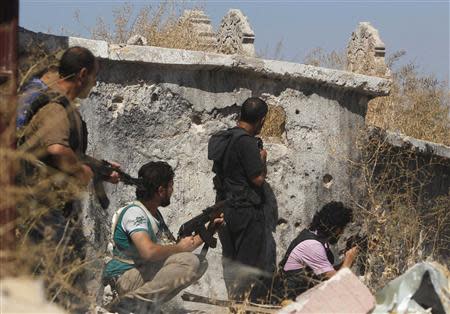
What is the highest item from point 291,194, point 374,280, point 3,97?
point 3,97

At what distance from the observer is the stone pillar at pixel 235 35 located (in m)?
13.9

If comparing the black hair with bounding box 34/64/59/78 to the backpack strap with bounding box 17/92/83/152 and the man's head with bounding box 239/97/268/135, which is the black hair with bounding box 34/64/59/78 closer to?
the backpack strap with bounding box 17/92/83/152

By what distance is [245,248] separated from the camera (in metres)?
8.47

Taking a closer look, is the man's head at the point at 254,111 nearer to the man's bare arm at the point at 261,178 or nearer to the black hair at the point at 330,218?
the man's bare arm at the point at 261,178

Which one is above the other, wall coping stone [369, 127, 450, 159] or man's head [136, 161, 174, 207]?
wall coping stone [369, 127, 450, 159]

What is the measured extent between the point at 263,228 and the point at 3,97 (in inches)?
108

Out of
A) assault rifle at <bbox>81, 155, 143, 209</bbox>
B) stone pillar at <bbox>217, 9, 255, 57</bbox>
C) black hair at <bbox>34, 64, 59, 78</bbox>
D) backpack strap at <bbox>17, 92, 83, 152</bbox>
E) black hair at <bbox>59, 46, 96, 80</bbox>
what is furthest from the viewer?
stone pillar at <bbox>217, 9, 255, 57</bbox>

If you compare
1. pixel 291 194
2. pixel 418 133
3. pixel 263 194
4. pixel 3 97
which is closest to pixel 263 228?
pixel 263 194

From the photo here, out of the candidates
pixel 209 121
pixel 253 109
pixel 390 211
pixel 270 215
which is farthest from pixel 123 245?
pixel 390 211

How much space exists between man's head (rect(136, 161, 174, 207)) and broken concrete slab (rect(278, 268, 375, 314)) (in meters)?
1.36

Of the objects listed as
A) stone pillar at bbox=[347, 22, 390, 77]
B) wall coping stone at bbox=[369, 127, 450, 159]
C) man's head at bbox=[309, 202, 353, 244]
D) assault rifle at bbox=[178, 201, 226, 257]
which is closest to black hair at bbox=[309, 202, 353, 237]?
man's head at bbox=[309, 202, 353, 244]

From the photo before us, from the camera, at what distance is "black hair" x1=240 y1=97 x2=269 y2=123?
8.42 m

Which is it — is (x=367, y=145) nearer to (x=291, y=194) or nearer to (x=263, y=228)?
(x=291, y=194)

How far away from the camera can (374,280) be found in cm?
922
